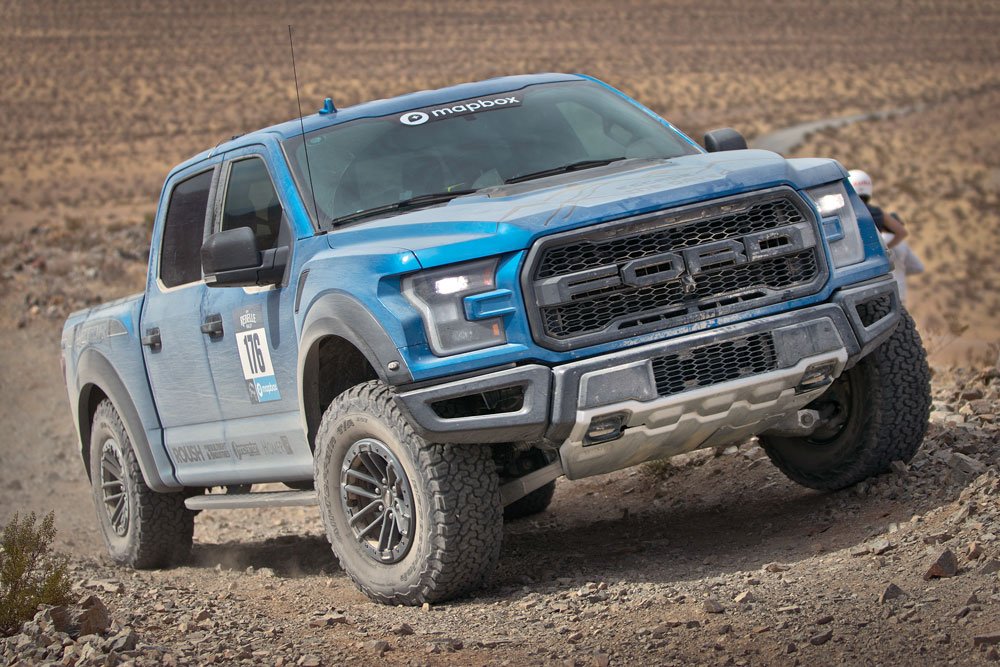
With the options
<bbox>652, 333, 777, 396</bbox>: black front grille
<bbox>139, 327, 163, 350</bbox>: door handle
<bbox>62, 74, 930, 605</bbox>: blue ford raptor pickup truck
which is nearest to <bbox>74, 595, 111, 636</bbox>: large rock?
<bbox>62, 74, 930, 605</bbox>: blue ford raptor pickup truck

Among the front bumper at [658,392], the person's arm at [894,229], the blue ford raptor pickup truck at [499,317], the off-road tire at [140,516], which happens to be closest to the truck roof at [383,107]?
the blue ford raptor pickup truck at [499,317]

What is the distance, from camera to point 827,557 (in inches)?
204

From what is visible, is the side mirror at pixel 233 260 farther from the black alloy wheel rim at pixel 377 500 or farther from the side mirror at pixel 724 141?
the side mirror at pixel 724 141

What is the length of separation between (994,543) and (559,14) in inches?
2746

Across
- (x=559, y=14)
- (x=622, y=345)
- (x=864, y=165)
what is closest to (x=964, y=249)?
(x=864, y=165)

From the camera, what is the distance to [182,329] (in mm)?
6504

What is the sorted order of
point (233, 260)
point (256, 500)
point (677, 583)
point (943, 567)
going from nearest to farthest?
point (943, 567), point (677, 583), point (233, 260), point (256, 500)

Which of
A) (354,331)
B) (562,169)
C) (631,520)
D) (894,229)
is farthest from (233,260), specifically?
(894,229)

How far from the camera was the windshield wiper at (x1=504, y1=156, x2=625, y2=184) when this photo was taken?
5816 mm

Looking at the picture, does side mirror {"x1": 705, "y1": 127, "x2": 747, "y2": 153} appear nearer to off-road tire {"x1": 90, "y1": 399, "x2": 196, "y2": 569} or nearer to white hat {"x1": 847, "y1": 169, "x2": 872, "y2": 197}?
white hat {"x1": 847, "y1": 169, "x2": 872, "y2": 197}

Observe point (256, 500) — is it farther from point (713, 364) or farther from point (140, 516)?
point (713, 364)

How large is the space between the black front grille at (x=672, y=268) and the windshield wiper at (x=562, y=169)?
1.07 metres

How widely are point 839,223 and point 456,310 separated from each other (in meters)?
1.60

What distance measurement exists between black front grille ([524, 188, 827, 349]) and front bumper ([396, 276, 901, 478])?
111 mm
